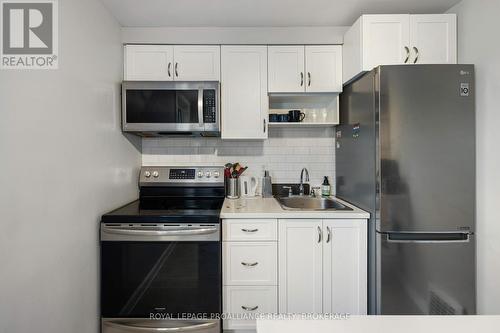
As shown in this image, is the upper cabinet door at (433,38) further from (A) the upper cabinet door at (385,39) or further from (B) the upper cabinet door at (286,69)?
(B) the upper cabinet door at (286,69)

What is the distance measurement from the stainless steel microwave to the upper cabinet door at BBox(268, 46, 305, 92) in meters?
0.48

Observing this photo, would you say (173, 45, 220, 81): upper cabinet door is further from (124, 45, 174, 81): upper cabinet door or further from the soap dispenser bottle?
the soap dispenser bottle

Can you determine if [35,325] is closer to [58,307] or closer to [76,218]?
[58,307]

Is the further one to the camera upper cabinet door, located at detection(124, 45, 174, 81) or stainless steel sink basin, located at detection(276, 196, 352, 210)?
stainless steel sink basin, located at detection(276, 196, 352, 210)

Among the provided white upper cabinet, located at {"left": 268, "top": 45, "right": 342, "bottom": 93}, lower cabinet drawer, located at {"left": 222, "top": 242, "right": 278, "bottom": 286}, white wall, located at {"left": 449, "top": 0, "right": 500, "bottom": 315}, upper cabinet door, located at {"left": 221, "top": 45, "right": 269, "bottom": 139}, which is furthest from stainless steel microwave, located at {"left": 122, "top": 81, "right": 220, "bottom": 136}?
white wall, located at {"left": 449, "top": 0, "right": 500, "bottom": 315}

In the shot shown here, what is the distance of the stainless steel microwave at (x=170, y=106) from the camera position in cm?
204

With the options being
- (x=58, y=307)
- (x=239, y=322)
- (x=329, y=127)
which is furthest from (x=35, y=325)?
(x=329, y=127)

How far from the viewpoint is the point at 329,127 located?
2525 mm

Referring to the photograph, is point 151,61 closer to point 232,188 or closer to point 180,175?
point 180,175

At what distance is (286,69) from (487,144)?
1.44 metres

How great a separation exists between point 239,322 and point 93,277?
1000 mm

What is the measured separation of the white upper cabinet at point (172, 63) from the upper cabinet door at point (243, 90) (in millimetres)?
107

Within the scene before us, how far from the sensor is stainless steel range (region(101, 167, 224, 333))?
5.54 ft

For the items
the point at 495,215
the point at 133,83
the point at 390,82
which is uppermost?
the point at 133,83
